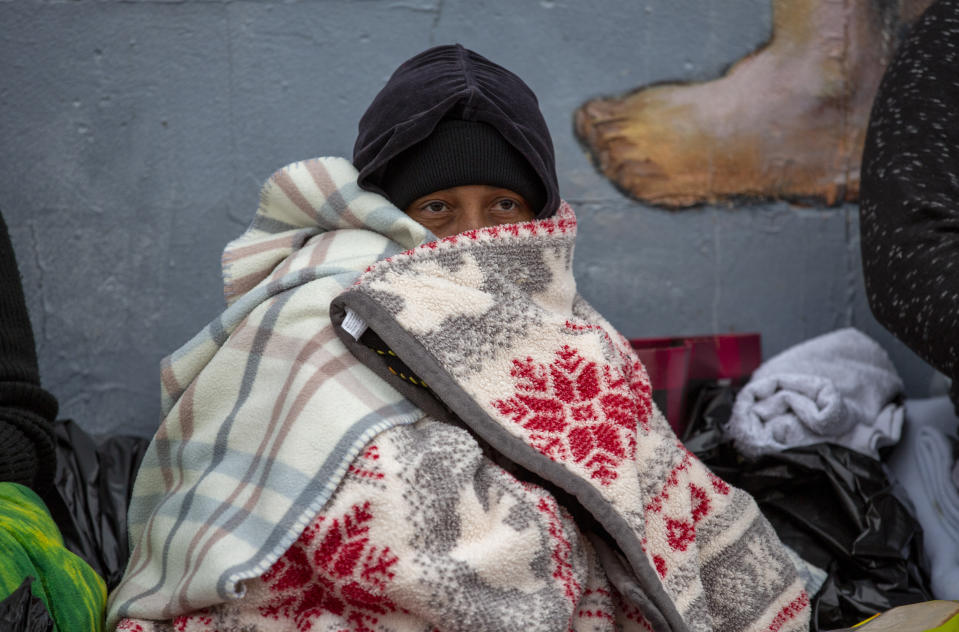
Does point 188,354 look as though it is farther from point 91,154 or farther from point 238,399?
point 91,154

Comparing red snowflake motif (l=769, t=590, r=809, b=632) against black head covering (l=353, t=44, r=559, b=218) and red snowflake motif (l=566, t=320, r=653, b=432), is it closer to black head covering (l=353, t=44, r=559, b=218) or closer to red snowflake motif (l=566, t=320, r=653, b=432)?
red snowflake motif (l=566, t=320, r=653, b=432)

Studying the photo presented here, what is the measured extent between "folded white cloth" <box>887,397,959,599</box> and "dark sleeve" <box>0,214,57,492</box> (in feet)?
6.52

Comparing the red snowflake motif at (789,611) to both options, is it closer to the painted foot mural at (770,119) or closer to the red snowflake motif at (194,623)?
the red snowflake motif at (194,623)

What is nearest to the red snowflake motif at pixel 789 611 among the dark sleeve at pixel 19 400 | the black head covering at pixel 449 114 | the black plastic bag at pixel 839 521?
the black plastic bag at pixel 839 521

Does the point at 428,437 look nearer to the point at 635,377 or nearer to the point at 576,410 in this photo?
the point at 576,410

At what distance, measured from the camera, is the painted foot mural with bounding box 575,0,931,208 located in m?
2.53

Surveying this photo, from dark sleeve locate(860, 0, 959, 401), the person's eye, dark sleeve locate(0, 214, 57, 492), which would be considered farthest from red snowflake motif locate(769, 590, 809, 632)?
dark sleeve locate(0, 214, 57, 492)

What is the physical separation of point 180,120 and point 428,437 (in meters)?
1.23

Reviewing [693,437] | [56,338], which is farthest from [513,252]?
[56,338]

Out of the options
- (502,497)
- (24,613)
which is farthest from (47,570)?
(502,497)

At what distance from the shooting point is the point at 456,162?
5.62 feet

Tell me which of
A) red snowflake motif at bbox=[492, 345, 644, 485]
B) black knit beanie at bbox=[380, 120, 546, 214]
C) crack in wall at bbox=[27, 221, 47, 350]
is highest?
black knit beanie at bbox=[380, 120, 546, 214]

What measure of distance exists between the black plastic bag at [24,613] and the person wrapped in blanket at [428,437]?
0.51 ft

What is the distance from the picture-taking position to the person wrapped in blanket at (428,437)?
1354mm
